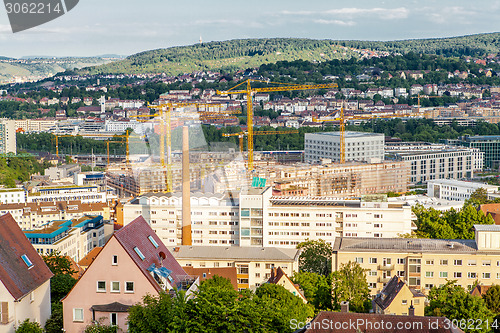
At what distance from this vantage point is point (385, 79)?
63219 millimetres

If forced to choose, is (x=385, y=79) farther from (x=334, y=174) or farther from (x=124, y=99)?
(x=334, y=174)

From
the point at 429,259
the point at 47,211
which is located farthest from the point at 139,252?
the point at 47,211

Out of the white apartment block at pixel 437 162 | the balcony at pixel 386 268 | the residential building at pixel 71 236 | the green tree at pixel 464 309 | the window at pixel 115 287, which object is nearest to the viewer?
the window at pixel 115 287

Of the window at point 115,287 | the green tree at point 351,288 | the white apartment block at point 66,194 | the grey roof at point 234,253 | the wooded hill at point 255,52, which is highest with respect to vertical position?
the wooded hill at point 255,52

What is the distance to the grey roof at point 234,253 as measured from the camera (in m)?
12.9

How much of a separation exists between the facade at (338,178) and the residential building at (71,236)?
6.59 meters

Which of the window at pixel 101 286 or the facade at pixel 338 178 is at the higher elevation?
the window at pixel 101 286

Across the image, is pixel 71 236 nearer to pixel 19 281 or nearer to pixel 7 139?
pixel 19 281

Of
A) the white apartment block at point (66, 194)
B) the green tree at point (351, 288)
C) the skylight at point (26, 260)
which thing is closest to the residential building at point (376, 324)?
the skylight at point (26, 260)

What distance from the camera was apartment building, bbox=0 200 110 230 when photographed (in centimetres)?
2062

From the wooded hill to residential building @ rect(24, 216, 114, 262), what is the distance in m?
64.4

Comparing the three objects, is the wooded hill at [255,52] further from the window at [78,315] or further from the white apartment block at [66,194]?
the window at [78,315]

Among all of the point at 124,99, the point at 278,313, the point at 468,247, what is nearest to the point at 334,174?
the point at 468,247

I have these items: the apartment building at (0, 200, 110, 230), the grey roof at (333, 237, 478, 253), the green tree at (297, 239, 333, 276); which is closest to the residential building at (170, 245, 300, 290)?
the green tree at (297, 239, 333, 276)
